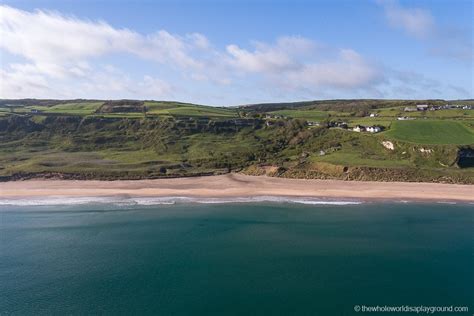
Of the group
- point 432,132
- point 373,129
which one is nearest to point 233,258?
point 373,129

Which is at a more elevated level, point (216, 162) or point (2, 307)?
point (216, 162)

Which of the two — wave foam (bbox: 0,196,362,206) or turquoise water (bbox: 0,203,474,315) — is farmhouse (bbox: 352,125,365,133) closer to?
wave foam (bbox: 0,196,362,206)

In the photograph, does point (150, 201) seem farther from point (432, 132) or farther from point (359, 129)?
point (432, 132)

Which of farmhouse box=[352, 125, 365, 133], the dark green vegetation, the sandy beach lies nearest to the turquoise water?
the sandy beach

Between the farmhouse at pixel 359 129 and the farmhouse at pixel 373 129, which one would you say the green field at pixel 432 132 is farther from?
the farmhouse at pixel 359 129

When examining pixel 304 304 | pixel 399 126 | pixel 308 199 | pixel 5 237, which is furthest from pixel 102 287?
pixel 399 126

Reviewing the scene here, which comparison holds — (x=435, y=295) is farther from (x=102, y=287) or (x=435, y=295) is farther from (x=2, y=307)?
(x=2, y=307)
